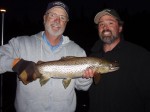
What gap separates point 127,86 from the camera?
5.14 meters

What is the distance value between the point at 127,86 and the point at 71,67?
125 cm

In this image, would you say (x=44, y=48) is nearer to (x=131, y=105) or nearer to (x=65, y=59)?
(x=65, y=59)

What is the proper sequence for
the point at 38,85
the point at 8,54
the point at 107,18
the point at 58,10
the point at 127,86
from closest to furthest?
the point at 8,54 → the point at 38,85 → the point at 127,86 → the point at 58,10 → the point at 107,18

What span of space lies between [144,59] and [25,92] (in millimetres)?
2446

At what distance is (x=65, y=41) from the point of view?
17.9 feet

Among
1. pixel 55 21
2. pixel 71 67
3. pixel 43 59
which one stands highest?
pixel 55 21

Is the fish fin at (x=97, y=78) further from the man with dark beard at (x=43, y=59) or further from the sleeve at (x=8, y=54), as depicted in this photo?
the sleeve at (x=8, y=54)

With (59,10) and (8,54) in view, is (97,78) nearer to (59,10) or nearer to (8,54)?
(59,10)

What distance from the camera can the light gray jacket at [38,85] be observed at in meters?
4.91

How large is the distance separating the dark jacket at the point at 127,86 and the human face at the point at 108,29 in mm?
392

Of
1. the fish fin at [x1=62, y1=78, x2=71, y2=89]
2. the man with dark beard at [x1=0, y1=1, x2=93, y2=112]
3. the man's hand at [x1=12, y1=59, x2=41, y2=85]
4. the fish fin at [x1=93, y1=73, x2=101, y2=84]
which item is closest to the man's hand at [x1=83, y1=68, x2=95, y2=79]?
the man with dark beard at [x1=0, y1=1, x2=93, y2=112]

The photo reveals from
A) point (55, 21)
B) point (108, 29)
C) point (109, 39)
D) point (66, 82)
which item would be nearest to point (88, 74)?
point (66, 82)

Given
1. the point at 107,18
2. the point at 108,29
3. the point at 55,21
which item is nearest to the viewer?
the point at 55,21

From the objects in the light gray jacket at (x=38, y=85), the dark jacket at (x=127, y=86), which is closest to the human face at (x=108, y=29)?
the dark jacket at (x=127, y=86)
